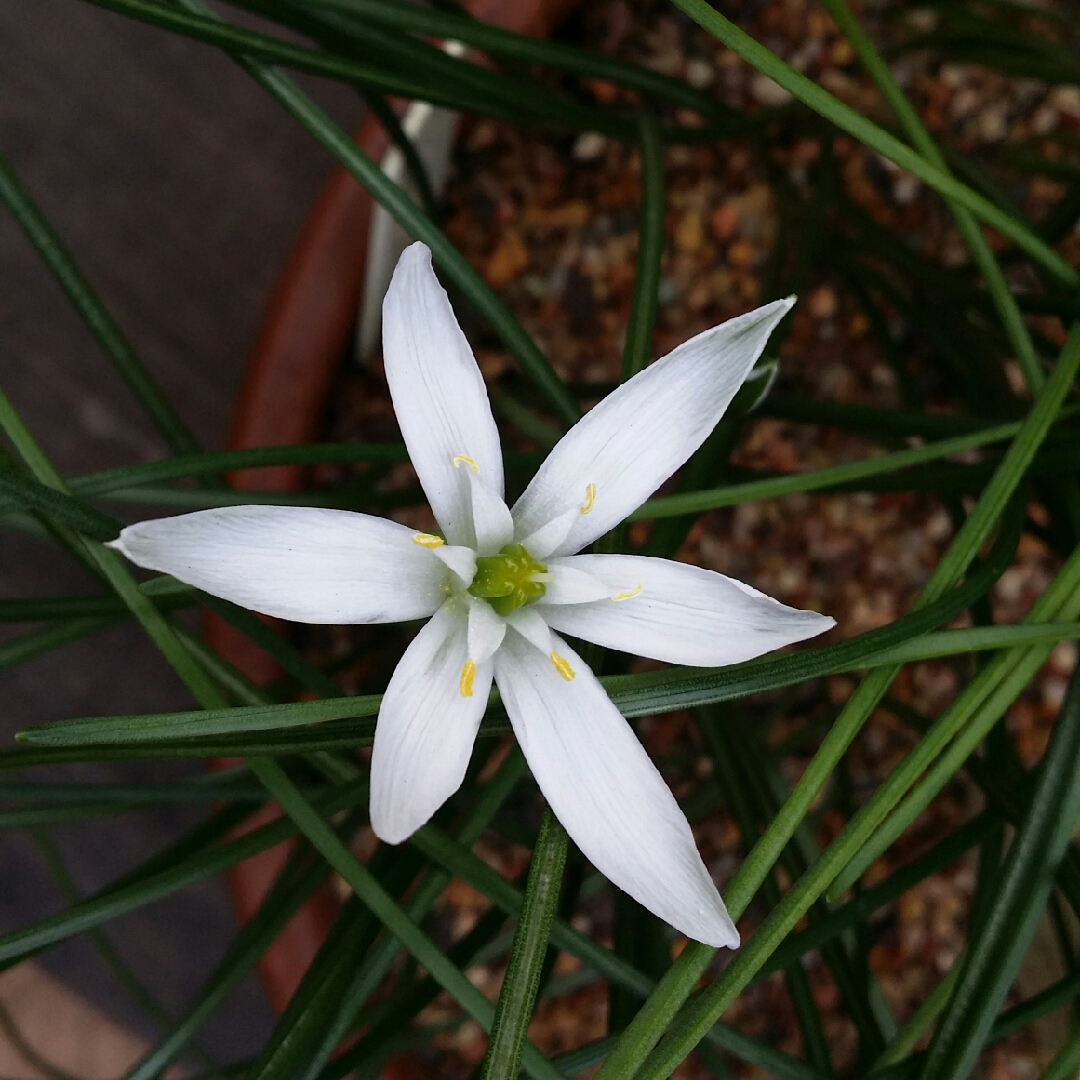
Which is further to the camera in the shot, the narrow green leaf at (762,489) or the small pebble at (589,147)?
the small pebble at (589,147)

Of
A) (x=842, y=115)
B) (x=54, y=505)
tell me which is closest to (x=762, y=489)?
(x=842, y=115)

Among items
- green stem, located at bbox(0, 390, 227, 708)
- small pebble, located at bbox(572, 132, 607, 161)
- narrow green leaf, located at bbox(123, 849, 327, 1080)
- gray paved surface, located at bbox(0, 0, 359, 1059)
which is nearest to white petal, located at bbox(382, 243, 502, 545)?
green stem, located at bbox(0, 390, 227, 708)

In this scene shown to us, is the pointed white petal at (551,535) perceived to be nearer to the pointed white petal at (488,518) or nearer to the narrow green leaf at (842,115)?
the pointed white petal at (488,518)

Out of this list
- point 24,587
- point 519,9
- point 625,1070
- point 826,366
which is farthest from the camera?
point 24,587

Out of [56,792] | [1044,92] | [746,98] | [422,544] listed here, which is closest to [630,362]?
[422,544]

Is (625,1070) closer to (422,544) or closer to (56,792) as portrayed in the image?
(422,544)

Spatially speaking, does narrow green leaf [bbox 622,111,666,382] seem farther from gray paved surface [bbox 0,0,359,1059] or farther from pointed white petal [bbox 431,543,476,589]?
gray paved surface [bbox 0,0,359,1059]

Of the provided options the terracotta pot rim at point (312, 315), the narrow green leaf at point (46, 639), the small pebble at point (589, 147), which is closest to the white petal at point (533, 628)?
the narrow green leaf at point (46, 639)

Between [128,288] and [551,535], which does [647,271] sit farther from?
[128,288]
